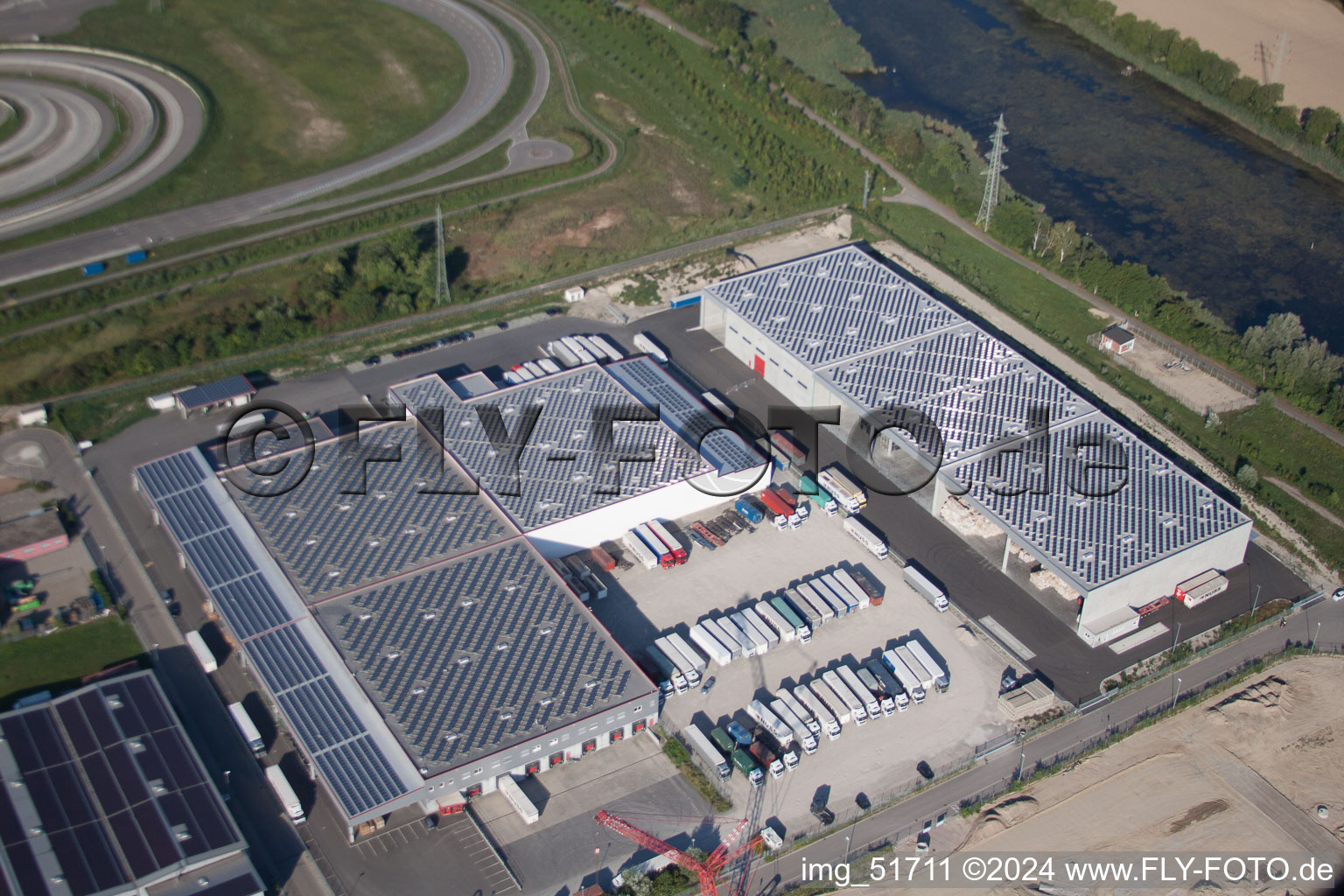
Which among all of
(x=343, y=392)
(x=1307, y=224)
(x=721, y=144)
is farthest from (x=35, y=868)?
(x=1307, y=224)

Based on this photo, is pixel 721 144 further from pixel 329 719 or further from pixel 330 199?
pixel 329 719

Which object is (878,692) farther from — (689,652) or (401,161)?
(401,161)

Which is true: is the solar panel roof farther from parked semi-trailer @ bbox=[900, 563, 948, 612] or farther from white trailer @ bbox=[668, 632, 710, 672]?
parked semi-trailer @ bbox=[900, 563, 948, 612]

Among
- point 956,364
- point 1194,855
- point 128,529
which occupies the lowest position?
point 128,529

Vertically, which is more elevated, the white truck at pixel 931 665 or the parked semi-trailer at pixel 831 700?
the white truck at pixel 931 665

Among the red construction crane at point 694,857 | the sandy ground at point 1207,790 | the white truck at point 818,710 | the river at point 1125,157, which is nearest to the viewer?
the red construction crane at point 694,857

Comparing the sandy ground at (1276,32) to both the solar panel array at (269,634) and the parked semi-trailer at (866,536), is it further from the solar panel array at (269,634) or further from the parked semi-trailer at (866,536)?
the solar panel array at (269,634)

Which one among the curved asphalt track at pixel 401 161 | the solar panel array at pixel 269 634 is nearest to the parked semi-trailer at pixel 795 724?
the solar panel array at pixel 269 634
